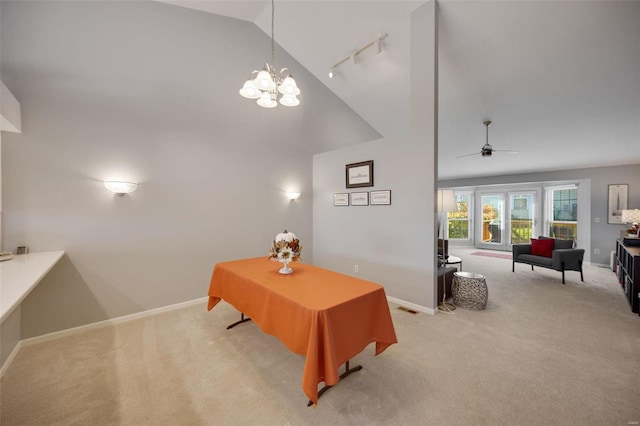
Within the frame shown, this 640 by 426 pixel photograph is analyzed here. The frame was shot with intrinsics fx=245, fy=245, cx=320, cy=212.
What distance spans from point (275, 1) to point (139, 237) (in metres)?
3.63

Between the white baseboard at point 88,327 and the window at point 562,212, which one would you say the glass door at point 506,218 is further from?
the white baseboard at point 88,327

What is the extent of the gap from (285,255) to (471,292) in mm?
2603

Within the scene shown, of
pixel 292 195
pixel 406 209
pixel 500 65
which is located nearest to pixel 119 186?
pixel 292 195

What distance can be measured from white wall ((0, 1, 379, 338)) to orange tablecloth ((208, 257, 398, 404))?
4.98ft

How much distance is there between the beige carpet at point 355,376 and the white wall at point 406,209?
64 cm

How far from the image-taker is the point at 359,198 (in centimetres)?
389

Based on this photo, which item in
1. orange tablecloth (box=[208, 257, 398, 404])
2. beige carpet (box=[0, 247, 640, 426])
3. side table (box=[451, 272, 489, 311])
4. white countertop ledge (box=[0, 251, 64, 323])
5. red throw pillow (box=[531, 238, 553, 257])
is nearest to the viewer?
white countertop ledge (box=[0, 251, 64, 323])

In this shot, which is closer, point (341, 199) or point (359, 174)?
point (359, 174)

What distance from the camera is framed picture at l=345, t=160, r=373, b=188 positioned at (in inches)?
145

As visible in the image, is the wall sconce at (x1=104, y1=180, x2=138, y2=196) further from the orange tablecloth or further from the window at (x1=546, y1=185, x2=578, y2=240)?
the window at (x1=546, y1=185, x2=578, y2=240)

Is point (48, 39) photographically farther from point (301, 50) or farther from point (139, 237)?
point (301, 50)

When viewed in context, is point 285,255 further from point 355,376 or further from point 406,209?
point 406,209

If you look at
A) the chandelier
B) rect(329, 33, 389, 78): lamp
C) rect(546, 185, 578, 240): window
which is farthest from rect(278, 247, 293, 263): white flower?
rect(546, 185, 578, 240): window

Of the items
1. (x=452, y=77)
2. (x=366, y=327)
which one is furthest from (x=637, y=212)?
(x=366, y=327)
